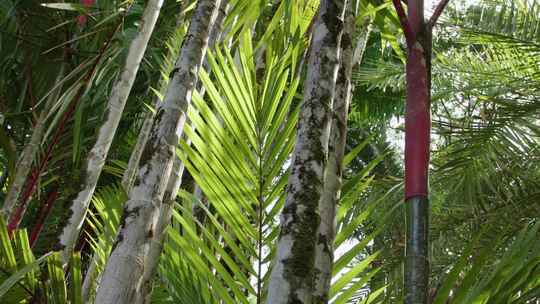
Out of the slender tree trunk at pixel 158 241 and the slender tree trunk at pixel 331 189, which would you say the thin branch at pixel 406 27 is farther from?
the slender tree trunk at pixel 158 241

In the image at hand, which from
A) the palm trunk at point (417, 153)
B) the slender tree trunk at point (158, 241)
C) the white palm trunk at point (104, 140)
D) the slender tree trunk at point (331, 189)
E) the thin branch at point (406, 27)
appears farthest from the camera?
the white palm trunk at point (104, 140)

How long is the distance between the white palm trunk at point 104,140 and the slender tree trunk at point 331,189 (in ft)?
2.81

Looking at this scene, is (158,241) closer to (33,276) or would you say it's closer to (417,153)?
(33,276)

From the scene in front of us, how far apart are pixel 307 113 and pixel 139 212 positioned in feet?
1.27

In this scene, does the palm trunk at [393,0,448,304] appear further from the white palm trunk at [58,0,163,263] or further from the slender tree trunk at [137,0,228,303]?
the white palm trunk at [58,0,163,263]

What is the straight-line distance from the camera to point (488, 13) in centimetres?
397

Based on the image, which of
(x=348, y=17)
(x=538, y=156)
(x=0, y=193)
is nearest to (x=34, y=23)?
(x=0, y=193)

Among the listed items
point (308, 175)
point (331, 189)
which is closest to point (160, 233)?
point (331, 189)

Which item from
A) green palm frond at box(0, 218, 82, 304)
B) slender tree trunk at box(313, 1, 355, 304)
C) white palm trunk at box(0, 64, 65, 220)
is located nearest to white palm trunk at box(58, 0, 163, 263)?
white palm trunk at box(0, 64, 65, 220)

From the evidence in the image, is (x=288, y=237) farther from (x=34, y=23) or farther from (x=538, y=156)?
(x=538, y=156)

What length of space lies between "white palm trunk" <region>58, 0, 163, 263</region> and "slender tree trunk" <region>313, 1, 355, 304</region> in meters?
0.86

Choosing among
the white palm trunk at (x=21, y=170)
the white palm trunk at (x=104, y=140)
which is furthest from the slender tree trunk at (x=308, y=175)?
the white palm trunk at (x=21, y=170)

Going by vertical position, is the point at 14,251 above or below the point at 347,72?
below

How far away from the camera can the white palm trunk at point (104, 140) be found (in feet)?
6.09
